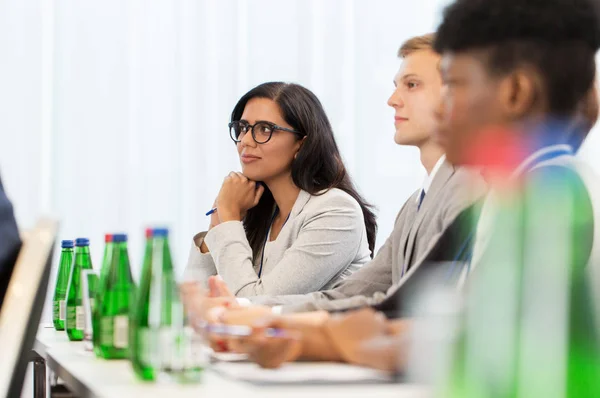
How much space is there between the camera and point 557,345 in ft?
3.05

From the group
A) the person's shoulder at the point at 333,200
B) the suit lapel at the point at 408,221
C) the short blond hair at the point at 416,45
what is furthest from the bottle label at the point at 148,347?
the person's shoulder at the point at 333,200

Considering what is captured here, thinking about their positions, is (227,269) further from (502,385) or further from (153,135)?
(502,385)

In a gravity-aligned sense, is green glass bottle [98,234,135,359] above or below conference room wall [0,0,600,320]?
below

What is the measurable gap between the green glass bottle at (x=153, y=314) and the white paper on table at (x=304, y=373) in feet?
0.34

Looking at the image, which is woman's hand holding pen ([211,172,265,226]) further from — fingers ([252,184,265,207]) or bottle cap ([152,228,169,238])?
bottle cap ([152,228,169,238])

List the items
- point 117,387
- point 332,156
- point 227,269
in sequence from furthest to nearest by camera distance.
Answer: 1. point 332,156
2. point 227,269
3. point 117,387

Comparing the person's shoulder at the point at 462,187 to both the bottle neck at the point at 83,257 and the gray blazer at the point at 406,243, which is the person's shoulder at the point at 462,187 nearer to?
the gray blazer at the point at 406,243

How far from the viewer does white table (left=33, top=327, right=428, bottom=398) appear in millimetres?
937

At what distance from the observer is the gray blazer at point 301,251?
7.48 ft

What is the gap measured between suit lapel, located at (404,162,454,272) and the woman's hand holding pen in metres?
0.83

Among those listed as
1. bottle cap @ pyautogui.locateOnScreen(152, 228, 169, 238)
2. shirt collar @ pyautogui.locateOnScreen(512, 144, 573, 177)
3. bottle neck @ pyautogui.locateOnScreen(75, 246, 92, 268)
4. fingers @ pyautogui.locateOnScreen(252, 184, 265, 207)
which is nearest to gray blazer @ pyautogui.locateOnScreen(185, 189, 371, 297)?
fingers @ pyautogui.locateOnScreen(252, 184, 265, 207)

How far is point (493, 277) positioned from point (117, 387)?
1.51 ft

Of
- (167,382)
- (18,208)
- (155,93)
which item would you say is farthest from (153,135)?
(167,382)

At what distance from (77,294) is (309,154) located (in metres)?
1.01
